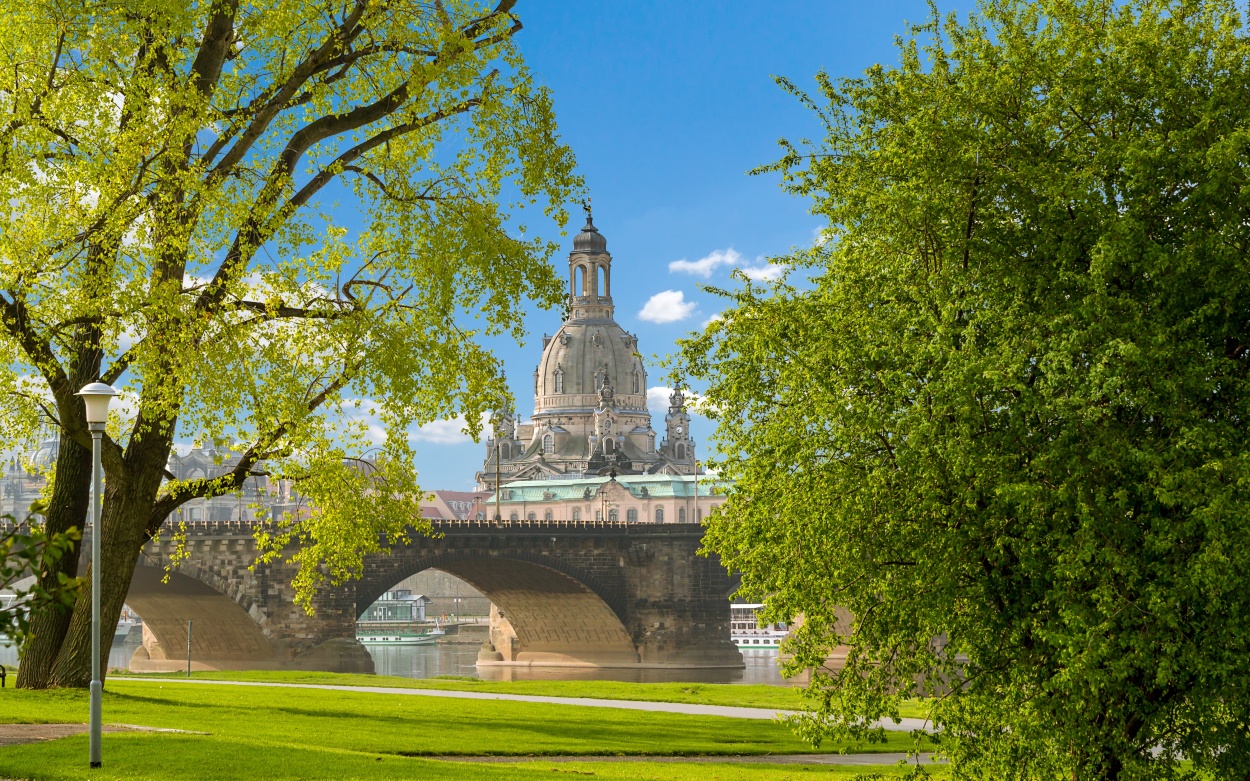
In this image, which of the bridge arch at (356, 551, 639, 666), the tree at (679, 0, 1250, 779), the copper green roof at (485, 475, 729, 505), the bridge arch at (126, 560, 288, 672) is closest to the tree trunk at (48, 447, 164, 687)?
the tree at (679, 0, 1250, 779)

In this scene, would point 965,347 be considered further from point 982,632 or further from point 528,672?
point 528,672

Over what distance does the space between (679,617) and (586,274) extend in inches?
3615

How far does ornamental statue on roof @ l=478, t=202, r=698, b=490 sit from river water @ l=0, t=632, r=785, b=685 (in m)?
47.2

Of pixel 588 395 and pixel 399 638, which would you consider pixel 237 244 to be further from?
pixel 588 395

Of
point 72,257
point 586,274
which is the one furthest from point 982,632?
point 586,274

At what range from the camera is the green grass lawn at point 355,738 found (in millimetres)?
13516

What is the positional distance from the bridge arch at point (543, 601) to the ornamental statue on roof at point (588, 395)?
74.2 metres

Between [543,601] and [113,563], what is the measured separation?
180 ft

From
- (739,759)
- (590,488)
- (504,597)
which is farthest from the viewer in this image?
(590,488)

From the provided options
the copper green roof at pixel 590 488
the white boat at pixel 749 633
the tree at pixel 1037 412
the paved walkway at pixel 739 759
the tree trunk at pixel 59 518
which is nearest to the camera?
the tree at pixel 1037 412

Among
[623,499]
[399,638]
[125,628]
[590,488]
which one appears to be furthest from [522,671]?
[125,628]

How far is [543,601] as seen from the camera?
2936 inches

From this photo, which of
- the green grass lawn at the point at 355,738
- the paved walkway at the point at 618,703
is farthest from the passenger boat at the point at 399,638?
the green grass lawn at the point at 355,738

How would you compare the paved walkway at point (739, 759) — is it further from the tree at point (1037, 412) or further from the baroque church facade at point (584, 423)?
the baroque church facade at point (584, 423)
